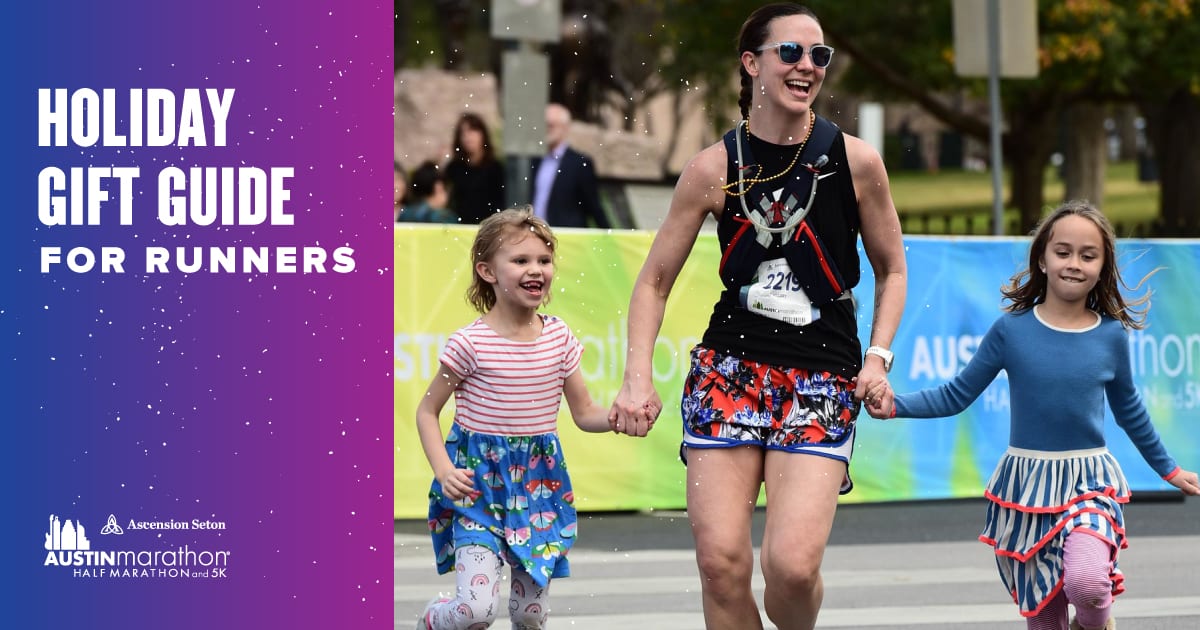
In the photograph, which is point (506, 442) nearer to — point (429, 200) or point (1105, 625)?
point (1105, 625)

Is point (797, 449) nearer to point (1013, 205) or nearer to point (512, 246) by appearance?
point (512, 246)

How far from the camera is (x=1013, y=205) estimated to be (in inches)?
1378

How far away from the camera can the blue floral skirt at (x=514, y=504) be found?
5.63 m

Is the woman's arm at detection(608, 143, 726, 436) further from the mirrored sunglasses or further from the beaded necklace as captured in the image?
the mirrored sunglasses

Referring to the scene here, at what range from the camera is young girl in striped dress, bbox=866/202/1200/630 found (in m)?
5.49

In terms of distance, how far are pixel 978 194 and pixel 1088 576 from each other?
182ft

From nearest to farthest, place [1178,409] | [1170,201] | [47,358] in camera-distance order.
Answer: [47,358] < [1178,409] < [1170,201]

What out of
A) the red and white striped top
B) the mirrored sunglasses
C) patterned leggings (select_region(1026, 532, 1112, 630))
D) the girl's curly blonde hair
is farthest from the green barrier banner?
the mirrored sunglasses

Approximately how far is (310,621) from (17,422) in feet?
2.87

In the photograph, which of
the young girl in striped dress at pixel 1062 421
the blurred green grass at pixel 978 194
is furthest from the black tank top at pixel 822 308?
the blurred green grass at pixel 978 194

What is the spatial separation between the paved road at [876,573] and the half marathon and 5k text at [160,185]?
253 cm

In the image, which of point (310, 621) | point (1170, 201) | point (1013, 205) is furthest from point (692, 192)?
point (1013, 205)

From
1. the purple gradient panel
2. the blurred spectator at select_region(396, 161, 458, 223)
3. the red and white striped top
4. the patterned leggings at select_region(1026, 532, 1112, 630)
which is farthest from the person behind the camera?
the blurred spectator at select_region(396, 161, 458, 223)

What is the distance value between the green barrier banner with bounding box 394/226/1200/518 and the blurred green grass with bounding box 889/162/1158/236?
26923 mm
